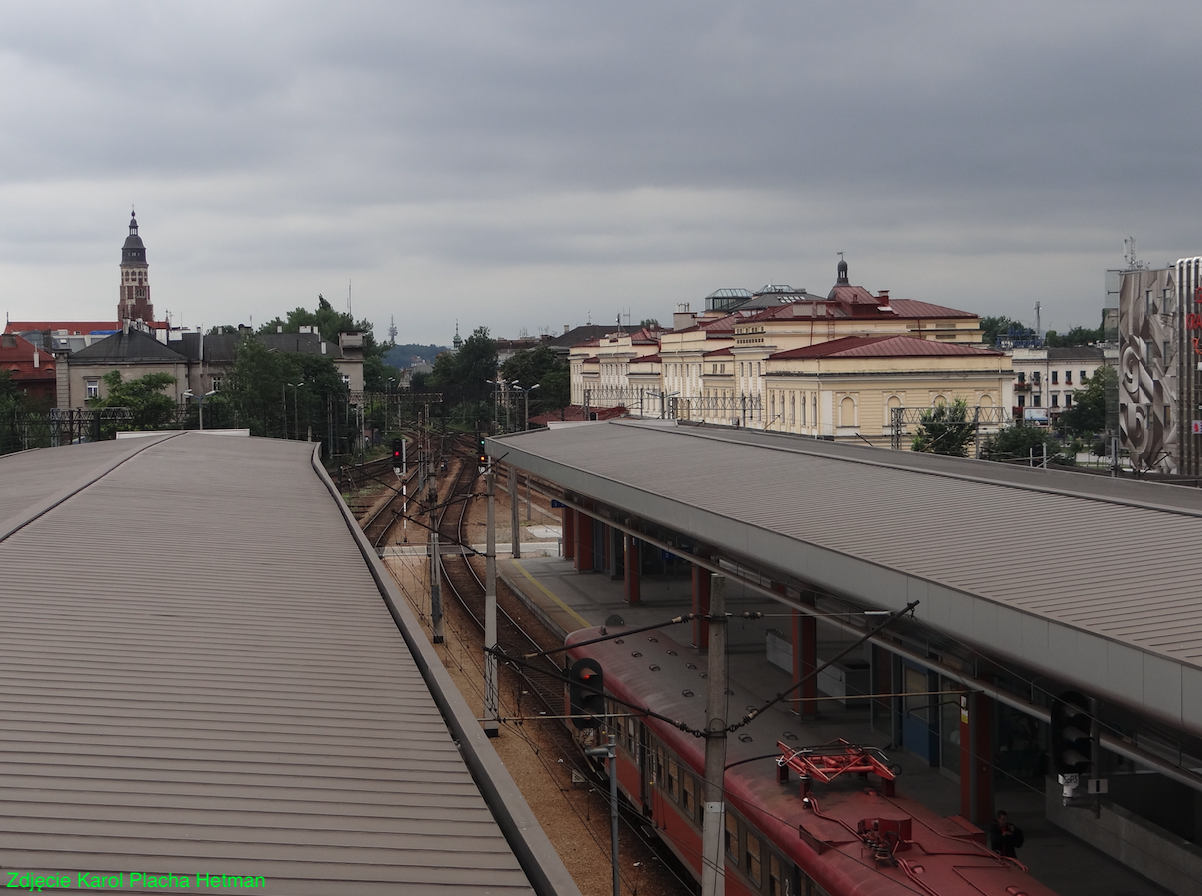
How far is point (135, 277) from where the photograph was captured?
169375 mm

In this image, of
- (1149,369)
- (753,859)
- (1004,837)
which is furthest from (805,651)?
(1149,369)

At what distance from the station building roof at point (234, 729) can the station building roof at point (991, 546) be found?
5.18 metres

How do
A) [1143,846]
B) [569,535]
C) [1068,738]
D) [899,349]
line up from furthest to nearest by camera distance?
1. [899,349]
2. [569,535]
3. [1143,846]
4. [1068,738]

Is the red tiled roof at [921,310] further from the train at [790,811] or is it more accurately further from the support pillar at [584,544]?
the train at [790,811]

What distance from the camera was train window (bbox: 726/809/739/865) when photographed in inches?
520

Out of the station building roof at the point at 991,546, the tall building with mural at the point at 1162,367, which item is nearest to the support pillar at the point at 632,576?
the station building roof at the point at 991,546

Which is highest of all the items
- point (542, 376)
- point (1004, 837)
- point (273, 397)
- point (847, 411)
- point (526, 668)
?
point (542, 376)

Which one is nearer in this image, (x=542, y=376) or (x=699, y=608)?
(x=699, y=608)

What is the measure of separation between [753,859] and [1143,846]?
4224 millimetres

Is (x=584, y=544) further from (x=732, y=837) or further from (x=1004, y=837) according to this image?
(x=1004, y=837)

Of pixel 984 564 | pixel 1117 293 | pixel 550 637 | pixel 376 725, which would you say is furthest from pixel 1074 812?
pixel 1117 293

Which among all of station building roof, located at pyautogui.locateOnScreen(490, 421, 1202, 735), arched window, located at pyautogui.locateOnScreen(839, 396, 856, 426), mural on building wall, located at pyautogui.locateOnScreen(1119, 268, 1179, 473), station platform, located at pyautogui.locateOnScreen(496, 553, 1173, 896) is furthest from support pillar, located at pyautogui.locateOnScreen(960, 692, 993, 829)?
arched window, located at pyautogui.locateOnScreen(839, 396, 856, 426)

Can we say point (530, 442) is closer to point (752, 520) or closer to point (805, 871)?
point (752, 520)

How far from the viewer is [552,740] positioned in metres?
22.6
